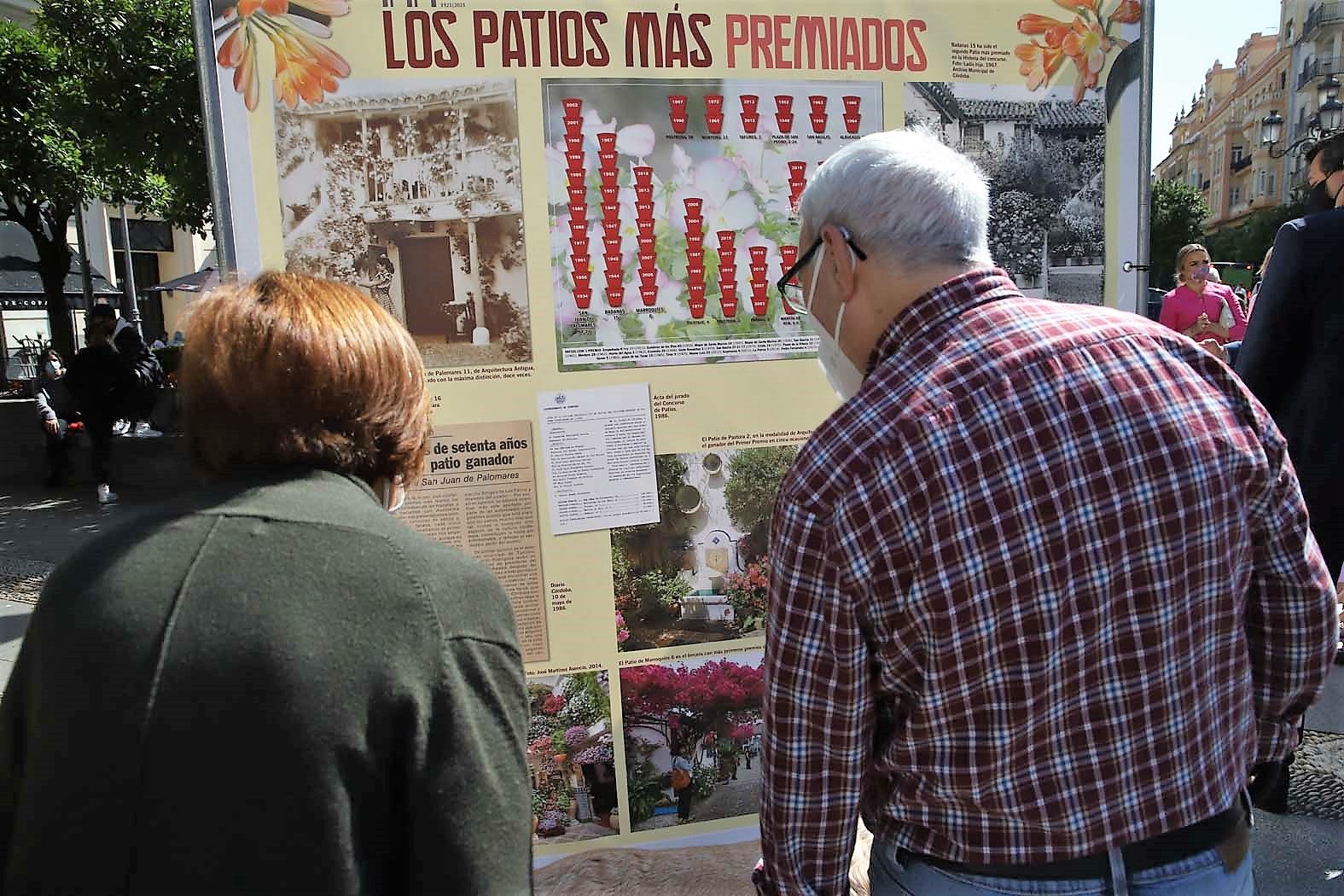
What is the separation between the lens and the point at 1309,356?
2309 mm

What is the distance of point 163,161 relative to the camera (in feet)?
20.4

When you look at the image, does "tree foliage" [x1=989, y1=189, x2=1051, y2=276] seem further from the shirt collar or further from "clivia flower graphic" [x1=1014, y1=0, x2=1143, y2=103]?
the shirt collar

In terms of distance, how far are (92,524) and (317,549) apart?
26.3 feet

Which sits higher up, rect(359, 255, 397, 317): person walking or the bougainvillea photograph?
rect(359, 255, 397, 317): person walking

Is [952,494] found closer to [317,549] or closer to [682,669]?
[317,549]

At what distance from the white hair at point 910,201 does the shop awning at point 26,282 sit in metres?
19.8

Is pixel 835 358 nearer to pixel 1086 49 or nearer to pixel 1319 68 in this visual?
pixel 1086 49

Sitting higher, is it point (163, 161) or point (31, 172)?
point (31, 172)

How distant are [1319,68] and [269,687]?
5865cm

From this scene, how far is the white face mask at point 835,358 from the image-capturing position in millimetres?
1219

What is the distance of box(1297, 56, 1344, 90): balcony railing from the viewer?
44.2 metres

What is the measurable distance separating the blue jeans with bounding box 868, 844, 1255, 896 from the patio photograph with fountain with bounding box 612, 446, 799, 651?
1.04 m

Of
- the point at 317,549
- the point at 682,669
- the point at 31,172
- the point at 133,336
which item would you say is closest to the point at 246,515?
the point at 317,549

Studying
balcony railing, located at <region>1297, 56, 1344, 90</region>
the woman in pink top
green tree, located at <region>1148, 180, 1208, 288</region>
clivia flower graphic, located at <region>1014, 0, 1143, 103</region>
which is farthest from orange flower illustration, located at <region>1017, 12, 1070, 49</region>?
balcony railing, located at <region>1297, 56, 1344, 90</region>
